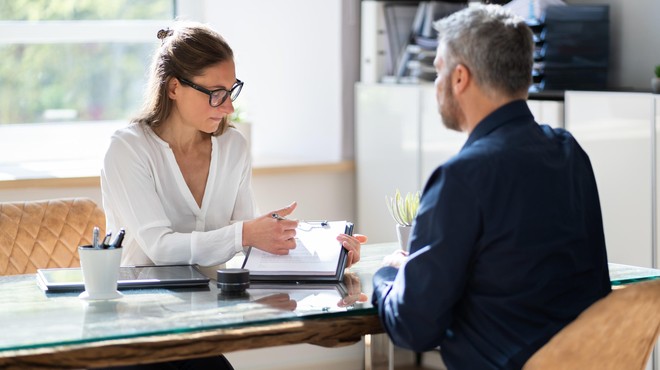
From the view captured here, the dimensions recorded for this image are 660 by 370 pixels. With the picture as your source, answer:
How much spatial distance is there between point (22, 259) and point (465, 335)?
129 centimetres

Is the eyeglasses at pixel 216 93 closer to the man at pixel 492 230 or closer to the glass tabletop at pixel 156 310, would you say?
the glass tabletop at pixel 156 310

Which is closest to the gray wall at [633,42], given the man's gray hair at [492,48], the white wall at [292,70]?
the white wall at [292,70]

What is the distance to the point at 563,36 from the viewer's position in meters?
3.45

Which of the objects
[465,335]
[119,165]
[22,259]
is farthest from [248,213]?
[465,335]

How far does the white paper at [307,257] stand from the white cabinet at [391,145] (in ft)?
4.26

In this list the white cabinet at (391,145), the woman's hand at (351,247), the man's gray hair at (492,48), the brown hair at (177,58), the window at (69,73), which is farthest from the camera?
the window at (69,73)

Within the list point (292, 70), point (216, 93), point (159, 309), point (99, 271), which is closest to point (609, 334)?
point (159, 309)

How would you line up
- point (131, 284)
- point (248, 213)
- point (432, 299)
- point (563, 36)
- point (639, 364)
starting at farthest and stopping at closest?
1. point (563, 36)
2. point (248, 213)
3. point (131, 284)
4. point (639, 364)
5. point (432, 299)

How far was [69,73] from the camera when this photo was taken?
4395mm

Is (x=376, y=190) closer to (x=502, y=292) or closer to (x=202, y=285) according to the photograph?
(x=202, y=285)

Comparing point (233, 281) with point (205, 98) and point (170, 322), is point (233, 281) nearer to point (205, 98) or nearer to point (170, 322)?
point (170, 322)

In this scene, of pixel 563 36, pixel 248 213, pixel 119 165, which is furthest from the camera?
pixel 563 36

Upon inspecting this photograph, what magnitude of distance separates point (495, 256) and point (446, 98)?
12.7 inches

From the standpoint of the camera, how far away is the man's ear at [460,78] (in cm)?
195
